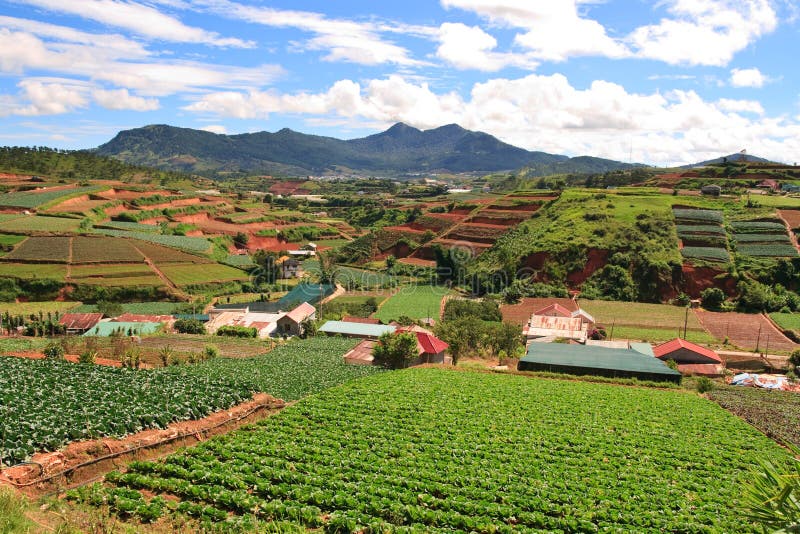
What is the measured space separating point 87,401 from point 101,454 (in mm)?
4092

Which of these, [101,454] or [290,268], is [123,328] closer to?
[101,454]

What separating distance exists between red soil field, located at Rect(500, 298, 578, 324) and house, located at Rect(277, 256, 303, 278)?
34796 millimetres

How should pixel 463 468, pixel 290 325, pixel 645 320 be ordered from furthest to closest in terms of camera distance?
pixel 645 320, pixel 290 325, pixel 463 468

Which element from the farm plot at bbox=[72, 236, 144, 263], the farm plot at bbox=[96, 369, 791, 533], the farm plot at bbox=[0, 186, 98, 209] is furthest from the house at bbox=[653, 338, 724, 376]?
the farm plot at bbox=[0, 186, 98, 209]

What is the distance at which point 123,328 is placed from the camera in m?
48.2

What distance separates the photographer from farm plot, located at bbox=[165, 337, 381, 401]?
93.1ft

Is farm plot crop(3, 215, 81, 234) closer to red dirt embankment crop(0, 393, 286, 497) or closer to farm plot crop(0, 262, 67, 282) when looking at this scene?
farm plot crop(0, 262, 67, 282)

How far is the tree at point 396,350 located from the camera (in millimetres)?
38812

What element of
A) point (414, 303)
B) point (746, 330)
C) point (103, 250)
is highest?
point (103, 250)

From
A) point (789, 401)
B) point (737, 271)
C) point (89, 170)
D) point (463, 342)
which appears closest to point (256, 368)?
point (463, 342)

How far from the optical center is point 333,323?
53906 millimetres

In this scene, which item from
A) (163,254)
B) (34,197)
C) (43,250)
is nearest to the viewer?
(43,250)

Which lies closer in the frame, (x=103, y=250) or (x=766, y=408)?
(x=766, y=408)

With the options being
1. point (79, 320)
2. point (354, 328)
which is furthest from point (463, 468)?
point (79, 320)
